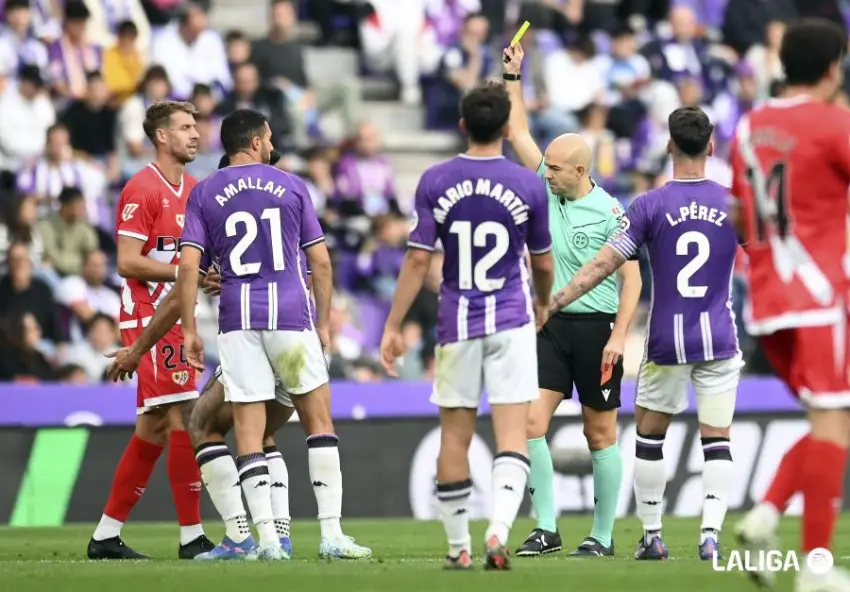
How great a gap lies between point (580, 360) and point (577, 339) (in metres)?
0.14

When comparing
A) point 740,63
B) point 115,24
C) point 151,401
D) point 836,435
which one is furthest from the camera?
point 740,63

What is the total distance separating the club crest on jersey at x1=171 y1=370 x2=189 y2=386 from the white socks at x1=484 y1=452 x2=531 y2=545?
263 cm

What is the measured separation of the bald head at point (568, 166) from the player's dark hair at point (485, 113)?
6.67ft

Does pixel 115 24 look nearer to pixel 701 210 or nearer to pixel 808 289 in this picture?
pixel 701 210

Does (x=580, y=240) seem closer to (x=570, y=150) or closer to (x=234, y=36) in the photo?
(x=570, y=150)

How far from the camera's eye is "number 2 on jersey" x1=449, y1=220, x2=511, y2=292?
884cm

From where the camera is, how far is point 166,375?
35.0 feet

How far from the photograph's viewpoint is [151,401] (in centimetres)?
1067

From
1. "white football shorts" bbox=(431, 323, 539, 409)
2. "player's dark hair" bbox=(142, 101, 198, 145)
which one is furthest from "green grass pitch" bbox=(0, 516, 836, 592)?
"player's dark hair" bbox=(142, 101, 198, 145)

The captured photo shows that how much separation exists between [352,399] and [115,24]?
7.14m

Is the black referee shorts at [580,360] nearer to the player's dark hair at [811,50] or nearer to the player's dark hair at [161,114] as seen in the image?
the player's dark hair at [161,114]

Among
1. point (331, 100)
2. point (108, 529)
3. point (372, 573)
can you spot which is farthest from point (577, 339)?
point (331, 100)

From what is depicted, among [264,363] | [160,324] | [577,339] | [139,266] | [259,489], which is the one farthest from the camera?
[577,339]

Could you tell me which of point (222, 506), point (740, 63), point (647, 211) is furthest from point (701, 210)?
point (740, 63)
